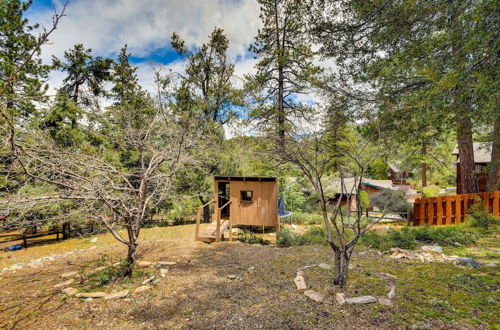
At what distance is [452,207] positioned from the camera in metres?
8.14

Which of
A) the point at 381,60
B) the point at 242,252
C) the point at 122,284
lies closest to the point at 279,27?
the point at 381,60

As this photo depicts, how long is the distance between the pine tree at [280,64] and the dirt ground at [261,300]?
6390 mm

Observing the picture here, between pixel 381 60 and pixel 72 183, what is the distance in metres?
8.03

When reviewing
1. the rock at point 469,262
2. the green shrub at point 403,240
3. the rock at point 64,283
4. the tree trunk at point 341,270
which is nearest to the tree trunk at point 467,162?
the green shrub at point 403,240

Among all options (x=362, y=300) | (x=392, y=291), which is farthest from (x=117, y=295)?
(x=392, y=291)

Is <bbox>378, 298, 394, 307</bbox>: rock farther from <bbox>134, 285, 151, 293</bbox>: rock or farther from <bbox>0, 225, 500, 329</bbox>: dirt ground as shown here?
<bbox>134, 285, 151, 293</bbox>: rock

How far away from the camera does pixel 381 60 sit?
6.43 metres

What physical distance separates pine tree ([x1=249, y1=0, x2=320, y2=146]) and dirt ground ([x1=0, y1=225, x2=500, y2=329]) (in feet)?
21.0

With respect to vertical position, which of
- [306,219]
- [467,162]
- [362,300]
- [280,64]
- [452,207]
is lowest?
[306,219]

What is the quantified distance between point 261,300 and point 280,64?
9.18 m

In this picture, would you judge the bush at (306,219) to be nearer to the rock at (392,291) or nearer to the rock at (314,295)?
the rock at (392,291)

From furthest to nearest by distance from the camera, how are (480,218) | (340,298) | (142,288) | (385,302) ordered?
(480,218)
(142,288)
(340,298)
(385,302)

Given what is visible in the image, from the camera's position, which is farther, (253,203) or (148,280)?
(253,203)

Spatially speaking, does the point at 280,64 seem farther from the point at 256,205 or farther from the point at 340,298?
the point at 340,298
